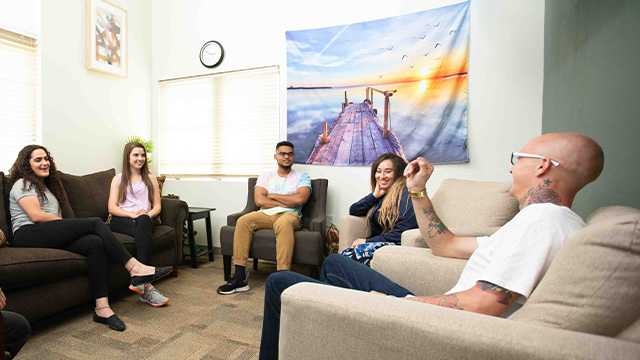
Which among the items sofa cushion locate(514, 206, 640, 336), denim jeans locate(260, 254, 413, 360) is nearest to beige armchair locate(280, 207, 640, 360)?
sofa cushion locate(514, 206, 640, 336)

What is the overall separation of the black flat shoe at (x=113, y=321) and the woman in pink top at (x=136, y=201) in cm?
50

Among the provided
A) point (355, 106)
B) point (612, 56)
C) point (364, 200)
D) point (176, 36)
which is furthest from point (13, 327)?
point (176, 36)

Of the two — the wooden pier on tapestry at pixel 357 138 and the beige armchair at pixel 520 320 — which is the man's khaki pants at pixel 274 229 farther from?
the beige armchair at pixel 520 320

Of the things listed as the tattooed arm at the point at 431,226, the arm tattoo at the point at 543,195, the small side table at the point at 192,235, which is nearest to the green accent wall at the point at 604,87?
the arm tattoo at the point at 543,195

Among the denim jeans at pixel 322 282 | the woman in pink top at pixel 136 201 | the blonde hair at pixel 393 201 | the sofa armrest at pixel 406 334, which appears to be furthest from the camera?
the woman in pink top at pixel 136 201

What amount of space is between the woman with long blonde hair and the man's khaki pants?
1.80 ft

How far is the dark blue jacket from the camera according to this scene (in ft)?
6.85

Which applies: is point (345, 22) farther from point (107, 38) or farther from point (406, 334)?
point (406, 334)

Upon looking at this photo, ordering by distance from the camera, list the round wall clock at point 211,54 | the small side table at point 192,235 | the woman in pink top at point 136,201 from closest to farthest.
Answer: the woman in pink top at point 136,201 → the small side table at point 192,235 → the round wall clock at point 211,54

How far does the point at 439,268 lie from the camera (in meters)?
1.29

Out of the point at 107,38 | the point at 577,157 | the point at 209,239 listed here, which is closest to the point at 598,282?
the point at 577,157

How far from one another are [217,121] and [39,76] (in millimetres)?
1598

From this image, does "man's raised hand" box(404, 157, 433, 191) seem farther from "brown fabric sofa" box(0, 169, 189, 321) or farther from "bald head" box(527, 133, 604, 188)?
"brown fabric sofa" box(0, 169, 189, 321)

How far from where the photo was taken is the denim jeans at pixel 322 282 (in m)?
1.07
